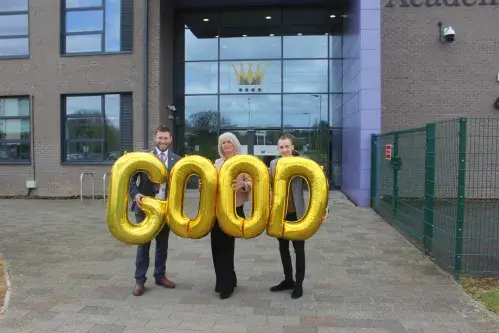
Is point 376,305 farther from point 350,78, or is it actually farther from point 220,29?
point 220,29

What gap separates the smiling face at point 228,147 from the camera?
4891mm

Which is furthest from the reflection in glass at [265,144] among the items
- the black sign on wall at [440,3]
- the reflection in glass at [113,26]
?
the black sign on wall at [440,3]

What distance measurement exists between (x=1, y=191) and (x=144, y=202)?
12.1 m

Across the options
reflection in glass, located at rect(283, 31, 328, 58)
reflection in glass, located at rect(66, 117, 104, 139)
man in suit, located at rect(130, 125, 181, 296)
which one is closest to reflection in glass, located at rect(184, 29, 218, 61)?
reflection in glass, located at rect(283, 31, 328, 58)

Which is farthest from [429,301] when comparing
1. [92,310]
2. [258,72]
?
[258,72]

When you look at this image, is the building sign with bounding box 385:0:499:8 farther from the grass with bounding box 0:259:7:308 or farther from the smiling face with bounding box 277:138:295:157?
the grass with bounding box 0:259:7:308

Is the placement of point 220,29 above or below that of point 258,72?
above

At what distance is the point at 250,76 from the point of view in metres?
15.8

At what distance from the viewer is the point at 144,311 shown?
15.1 ft

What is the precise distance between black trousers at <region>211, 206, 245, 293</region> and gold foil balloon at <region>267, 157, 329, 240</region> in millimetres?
508

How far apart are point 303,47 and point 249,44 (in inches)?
70.5

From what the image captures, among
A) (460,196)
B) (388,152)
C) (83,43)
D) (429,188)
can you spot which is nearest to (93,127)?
(83,43)

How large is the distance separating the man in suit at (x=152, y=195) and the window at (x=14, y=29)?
11.6 m

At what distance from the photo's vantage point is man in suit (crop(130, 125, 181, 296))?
5.03 meters
